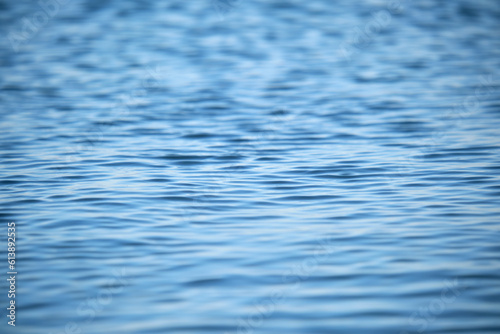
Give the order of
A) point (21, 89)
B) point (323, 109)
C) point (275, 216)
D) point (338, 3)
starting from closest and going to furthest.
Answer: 1. point (275, 216)
2. point (323, 109)
3. point (21, 89)
4. point (338, 3)

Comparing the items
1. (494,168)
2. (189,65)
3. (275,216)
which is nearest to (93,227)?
(275,216)

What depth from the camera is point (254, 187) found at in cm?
819

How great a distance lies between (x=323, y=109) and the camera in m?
12.4

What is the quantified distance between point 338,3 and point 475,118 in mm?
14124

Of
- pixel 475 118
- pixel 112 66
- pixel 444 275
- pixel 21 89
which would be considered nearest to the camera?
pixel 444 275

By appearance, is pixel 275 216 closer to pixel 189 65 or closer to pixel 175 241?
pixel 175 241

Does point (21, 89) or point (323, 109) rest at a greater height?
point (21, 89)

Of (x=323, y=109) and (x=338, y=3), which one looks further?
(x=338, y=3)

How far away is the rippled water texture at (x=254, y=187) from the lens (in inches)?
210

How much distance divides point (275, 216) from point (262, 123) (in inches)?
176

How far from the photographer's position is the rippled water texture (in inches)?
210

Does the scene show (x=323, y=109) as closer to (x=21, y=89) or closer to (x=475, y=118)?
(x=475, y=118)

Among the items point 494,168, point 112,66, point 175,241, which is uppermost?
point 112,66

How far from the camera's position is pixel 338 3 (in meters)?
24.5
